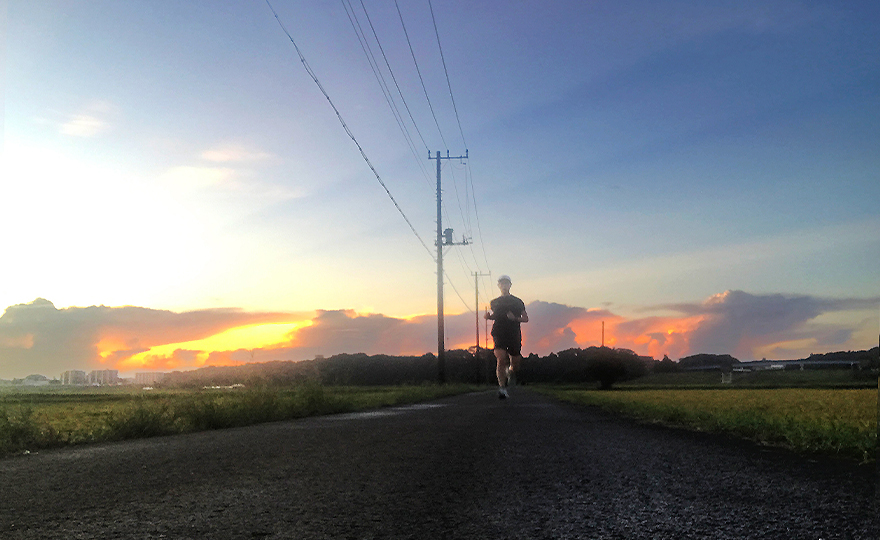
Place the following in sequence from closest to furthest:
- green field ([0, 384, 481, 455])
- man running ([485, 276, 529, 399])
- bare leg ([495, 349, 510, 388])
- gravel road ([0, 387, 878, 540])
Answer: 1. gravel road ([0, 387, 878, 540])
2. green field ([0, 384, 481, 455])
3. man running ([485, 276, 529, 399])
4. bare leg ([495, 349, 510, 388])

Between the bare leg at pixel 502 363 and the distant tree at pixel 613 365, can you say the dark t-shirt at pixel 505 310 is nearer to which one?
the bare leg at pixel 502 363

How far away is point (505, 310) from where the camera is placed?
11.8m

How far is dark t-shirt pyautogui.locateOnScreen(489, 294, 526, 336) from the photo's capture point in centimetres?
1175

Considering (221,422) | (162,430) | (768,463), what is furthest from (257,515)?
(221,422)

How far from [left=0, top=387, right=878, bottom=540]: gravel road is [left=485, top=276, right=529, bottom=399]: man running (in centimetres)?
498

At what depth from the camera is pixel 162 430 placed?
31.8 ft

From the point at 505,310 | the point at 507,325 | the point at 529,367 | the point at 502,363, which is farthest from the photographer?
the point at 529,367

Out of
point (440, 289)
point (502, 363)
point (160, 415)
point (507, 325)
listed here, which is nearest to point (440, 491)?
point (160, 415)

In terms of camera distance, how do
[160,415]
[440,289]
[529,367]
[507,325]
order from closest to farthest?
[160,415] < [507,325] < [440,289] < [529,367]

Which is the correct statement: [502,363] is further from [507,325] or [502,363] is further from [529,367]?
[529,367]

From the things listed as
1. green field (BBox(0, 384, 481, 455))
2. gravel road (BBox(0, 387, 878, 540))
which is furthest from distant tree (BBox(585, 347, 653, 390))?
gravel road (BBox(0, 387, 878, 540))

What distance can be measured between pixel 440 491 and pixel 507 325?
8240 mm

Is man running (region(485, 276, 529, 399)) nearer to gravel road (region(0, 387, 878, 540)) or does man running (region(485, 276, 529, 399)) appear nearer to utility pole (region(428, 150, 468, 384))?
gravel road (region(0, 387, 878, 540))

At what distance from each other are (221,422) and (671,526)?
938 centimetres
